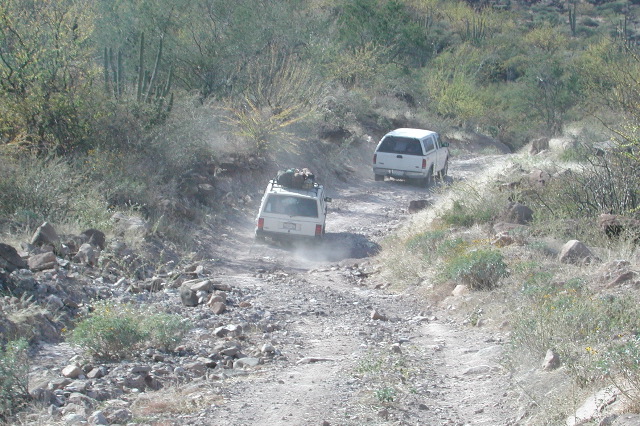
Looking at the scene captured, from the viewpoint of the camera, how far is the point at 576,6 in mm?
81062

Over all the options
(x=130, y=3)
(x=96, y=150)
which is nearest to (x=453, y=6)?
(x=130, y=3)

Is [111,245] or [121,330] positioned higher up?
[121,330]

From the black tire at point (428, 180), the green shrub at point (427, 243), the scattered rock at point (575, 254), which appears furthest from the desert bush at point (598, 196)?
the black tire at point (428, 180)

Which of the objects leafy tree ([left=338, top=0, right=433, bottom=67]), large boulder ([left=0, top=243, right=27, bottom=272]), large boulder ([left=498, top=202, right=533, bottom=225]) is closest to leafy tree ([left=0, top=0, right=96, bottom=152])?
large boulder ([left=0, top=243, right=27, bottom=272])

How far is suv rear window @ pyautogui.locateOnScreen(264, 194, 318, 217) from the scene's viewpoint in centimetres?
1597

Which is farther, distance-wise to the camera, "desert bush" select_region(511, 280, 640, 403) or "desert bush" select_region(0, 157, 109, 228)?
"desert bush" select_region(0, 157, 109, 228)

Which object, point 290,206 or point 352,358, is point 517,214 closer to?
point 290,206

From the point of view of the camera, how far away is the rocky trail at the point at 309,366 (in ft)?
20.3

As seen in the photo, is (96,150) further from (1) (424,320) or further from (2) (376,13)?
(2) (376,13)

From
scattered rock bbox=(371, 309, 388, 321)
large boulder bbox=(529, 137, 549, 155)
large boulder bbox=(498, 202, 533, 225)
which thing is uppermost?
large boulder bbox=(498, 202, 533, 225)

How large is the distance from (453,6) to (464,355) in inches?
2668

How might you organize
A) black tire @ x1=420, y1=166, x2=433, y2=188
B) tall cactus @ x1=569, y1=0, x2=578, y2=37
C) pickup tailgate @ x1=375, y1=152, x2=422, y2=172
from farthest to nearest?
1. tall cactus @ x1=569, y1=0, x2=578, y2=37
2. black tire @ x1=420, y1=166, x2=433, y2=188
3. pickup tailgate @ x1=375, y1=152, x2=422, y2=172

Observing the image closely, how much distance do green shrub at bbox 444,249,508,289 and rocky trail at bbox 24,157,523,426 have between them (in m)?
0.71

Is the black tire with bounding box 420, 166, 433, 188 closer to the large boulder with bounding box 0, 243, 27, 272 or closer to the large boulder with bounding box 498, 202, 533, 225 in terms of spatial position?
the large boulder with bounding box 498, 202, 533, 225
